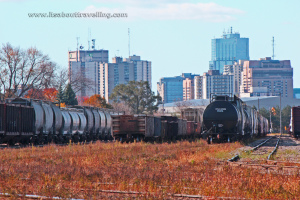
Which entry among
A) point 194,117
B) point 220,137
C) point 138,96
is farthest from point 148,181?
point 138,96

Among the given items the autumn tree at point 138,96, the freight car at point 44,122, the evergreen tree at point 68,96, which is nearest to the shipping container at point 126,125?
the freight car at point 44,122

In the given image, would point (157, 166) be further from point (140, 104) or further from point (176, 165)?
point (140, 104)

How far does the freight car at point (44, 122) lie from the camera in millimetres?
35188

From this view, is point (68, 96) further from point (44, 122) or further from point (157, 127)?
point (44, 122)

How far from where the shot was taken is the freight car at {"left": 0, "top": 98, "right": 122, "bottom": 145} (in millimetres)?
35188

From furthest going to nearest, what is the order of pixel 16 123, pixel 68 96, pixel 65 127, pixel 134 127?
pixel 68 96 < pixel 65 127 < pixel 134 127 < pixel 16 123

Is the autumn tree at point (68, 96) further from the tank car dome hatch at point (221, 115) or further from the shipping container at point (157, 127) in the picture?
the tank car dome hatch at point (221, 115)

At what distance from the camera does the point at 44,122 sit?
40.4m

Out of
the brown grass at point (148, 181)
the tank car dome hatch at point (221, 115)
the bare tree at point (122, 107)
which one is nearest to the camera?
the brown grass at point (148, 181)

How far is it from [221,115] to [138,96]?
10343 cm

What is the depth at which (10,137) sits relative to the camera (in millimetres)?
35844

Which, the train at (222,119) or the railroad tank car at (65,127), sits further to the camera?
the railroad tank car at (65,127)

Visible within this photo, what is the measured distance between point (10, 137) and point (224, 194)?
26.0 meters

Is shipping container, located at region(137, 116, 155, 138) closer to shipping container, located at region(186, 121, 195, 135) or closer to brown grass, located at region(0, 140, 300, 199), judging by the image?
shipping container, located at region(186, 121, 195, 135)
